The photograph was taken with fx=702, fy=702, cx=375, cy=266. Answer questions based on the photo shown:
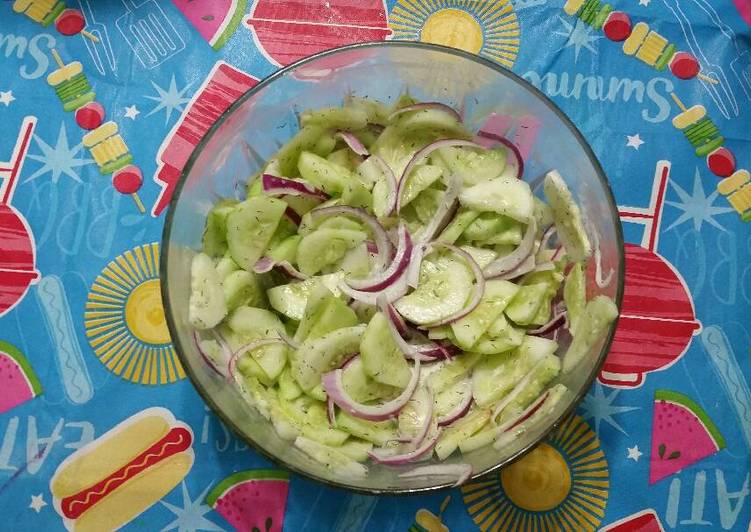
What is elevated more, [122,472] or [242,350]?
[242,350]

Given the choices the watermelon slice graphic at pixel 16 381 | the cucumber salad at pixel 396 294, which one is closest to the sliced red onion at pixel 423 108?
the cucumber salad at pixel 396 294

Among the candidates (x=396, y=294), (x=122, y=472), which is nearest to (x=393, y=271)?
(x=396, y=294)

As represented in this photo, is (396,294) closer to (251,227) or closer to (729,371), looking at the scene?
(251,227)

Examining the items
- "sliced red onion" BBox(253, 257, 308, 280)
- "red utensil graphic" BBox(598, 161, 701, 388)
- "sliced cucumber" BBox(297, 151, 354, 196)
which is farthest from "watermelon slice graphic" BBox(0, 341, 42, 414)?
"red utensil graphic" BBox(598, 161, 701, 388)

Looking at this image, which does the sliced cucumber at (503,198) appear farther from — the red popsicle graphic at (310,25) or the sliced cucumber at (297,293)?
the red popsicle graphic at (310,25)

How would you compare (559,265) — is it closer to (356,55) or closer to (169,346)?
(356,55)
